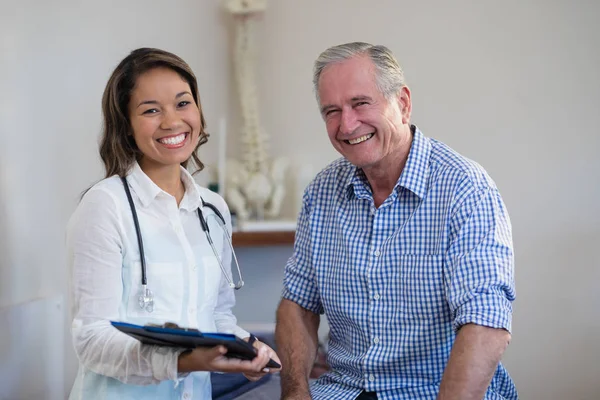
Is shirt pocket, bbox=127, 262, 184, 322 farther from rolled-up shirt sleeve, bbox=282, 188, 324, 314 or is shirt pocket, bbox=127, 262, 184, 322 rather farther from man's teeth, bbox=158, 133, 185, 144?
rolled-up shirt sleeve, bbox=282, 188, 324, 314

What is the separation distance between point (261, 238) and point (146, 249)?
1.33 m

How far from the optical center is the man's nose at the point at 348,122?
5.76 ft

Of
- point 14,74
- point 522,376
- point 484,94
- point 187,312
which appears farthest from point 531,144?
point 14,74

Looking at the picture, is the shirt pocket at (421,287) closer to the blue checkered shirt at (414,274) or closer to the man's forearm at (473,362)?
the blue checkered shirt at (414,274)

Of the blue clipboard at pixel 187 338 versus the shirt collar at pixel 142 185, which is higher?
the shirt collar at pixel 142 185

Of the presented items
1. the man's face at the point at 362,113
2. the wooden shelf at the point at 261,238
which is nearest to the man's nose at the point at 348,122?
the man's face at the point at 362,113

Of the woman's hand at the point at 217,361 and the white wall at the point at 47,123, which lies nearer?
the woman's hand at the point at 217,361

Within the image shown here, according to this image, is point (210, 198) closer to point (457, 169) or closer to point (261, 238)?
point (457, 169)

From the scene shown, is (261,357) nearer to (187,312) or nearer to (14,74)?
(187,312)

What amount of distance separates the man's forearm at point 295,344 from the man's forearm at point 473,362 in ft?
1.30

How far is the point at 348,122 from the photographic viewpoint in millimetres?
1757

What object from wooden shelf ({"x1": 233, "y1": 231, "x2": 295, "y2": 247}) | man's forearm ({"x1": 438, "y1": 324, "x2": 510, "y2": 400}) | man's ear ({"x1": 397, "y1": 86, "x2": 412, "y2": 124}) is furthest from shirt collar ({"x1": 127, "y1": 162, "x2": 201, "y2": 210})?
wooden shelf ({"x1": 233, "y1": 231, "x2": 295, "y2": 247})

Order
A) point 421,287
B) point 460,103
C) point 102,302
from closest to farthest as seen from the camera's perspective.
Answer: point 102,302, point 421,287, point 460,103

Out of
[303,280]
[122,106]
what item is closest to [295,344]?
[303,280]
